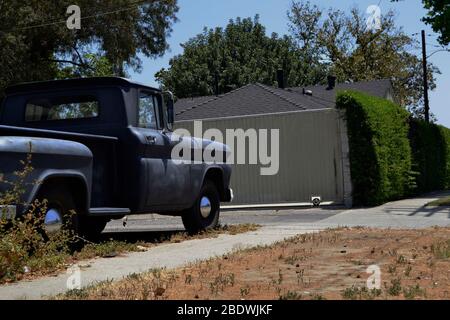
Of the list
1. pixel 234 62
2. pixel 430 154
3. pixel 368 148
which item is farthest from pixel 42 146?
pixel 234 62

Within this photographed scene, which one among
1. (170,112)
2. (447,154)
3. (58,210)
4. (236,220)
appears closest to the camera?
(58,210)

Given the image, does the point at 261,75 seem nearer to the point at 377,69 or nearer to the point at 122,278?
the point at 377,69

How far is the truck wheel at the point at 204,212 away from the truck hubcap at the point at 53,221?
3398 mm

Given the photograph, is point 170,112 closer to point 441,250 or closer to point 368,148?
point 441,250

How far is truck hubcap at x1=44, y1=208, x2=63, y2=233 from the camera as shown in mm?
6715

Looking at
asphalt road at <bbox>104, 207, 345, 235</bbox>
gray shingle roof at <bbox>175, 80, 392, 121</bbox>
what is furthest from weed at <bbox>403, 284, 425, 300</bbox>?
gray shingle roof at <bbox>175, 80, 392, 121</bbox>

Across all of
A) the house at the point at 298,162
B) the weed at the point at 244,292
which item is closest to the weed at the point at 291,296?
the weed at the point at 244,292

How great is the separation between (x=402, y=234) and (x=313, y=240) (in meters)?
1.57

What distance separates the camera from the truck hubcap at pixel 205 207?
33.8ft

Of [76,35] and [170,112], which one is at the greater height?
[76,35]

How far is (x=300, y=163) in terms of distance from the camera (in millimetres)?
17688

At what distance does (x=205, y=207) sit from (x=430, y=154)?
15.5 meters

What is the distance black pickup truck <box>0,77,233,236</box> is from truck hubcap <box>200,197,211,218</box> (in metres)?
0.13

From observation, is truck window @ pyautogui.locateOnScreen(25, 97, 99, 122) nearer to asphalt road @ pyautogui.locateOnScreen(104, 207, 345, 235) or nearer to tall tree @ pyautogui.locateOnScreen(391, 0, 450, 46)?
asphalt road @ pyautogui.locateOnScreen(104, 207, 345, 235)
